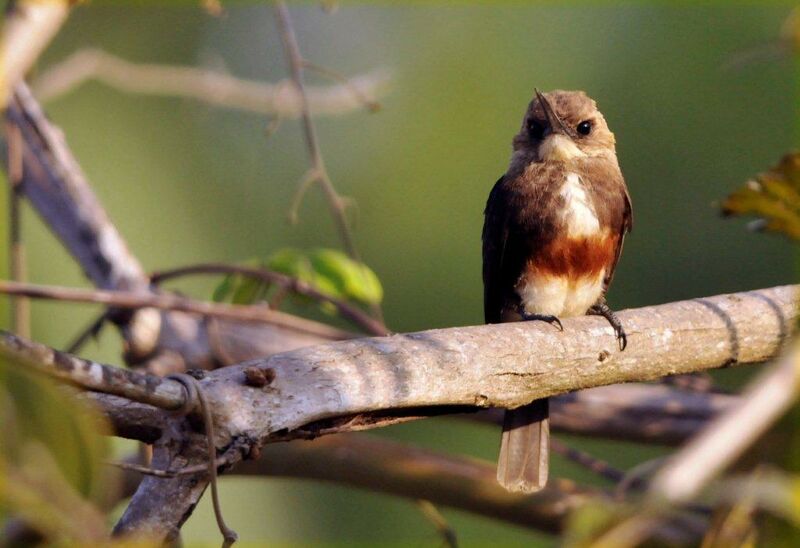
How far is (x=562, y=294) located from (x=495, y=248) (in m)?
0.23

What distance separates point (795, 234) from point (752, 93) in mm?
6003

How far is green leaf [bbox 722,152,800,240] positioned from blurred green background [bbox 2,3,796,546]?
163 inches

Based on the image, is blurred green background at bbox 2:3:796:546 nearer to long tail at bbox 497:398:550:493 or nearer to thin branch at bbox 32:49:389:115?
thin branch at bbox 32:49:389:115

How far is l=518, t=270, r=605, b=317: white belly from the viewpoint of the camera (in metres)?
2.70

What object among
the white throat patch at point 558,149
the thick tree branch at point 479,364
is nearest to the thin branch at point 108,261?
the white throat patch at point 558,149

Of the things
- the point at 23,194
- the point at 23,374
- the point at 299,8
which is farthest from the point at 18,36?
the point at 299,8

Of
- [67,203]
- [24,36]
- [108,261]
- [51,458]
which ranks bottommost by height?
[108,261]

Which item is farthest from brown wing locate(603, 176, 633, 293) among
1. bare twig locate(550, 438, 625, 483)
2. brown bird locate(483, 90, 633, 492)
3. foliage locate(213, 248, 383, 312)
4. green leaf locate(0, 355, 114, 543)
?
green leaf locate(0, 355, 114, 543)

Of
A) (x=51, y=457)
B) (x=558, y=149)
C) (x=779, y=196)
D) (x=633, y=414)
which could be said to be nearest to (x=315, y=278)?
(x=558, y=149)

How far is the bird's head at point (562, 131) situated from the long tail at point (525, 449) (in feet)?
2.28

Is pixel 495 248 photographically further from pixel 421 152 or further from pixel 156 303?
pixel 421 152

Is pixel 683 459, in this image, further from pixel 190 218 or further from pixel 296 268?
pixel 190 218

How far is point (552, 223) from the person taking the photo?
2.72 metres

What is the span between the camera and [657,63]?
719cm
